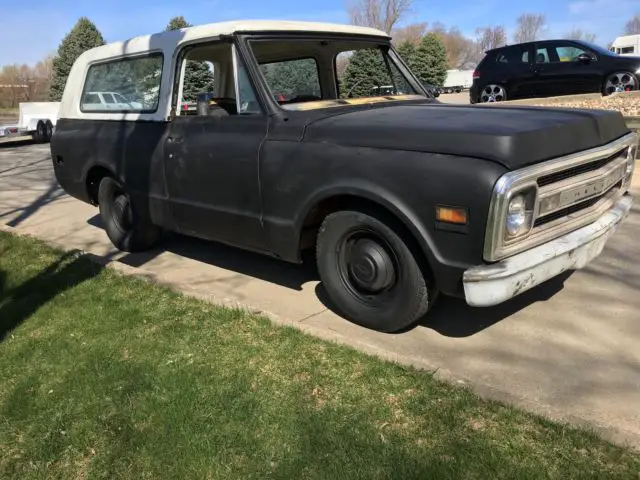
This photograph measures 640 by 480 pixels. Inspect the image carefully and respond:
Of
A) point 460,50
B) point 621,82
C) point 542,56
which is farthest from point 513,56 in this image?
point 460,50

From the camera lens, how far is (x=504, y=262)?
9.82 feet

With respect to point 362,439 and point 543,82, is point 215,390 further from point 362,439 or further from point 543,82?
point 543,82

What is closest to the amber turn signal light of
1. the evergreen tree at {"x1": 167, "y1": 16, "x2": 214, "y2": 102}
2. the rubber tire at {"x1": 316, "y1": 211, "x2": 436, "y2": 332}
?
the rubber tire at {"x1": 316, "y1": 211, "x2": 436, "y2": 332}

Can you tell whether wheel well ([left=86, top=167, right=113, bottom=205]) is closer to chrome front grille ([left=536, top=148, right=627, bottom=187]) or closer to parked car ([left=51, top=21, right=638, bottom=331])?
parked car ([left=51, top=21, right=638, bottom=331])

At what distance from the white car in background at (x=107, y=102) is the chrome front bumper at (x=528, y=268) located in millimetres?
3465

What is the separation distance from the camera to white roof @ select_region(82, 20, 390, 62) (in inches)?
167

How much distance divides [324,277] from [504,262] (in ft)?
4.16

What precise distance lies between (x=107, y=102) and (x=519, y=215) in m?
4.15

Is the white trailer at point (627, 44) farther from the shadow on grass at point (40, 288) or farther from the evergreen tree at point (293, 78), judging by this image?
the shadow on grass at point (40, 288)

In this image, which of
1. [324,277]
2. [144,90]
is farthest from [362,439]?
[144,90]

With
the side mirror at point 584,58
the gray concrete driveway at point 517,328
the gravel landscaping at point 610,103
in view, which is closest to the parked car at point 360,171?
the gray concrete driveway at point 517,328

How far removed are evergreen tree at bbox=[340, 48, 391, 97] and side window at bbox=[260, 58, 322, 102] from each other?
272 millimetres

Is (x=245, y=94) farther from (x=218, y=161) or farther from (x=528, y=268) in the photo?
(x=528, y=268)

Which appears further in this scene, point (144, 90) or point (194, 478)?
point (144, 90)
